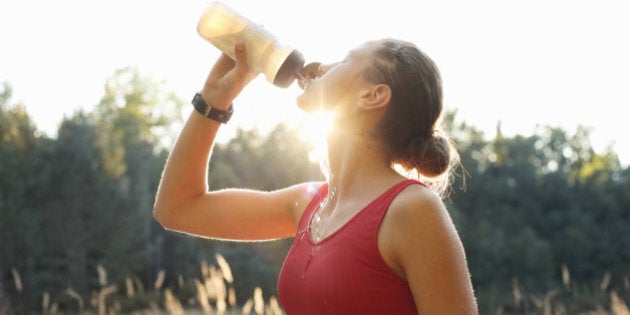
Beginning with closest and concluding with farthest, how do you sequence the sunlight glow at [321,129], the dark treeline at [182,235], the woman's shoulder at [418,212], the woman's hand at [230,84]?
the woman's shoulder at [418,212] < the sunlight glow at [321,129] < the woman's hand at [230,84] < the dark treeline at [182,235]

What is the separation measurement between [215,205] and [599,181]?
141 feet

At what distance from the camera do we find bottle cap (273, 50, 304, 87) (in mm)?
2396

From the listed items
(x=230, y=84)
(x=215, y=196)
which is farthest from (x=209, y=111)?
(x=215, y=196)

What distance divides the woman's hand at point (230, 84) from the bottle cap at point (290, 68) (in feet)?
0.26

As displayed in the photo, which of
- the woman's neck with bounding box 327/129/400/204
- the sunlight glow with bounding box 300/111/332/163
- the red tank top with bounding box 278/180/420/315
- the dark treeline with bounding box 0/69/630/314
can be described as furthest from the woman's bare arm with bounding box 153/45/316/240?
the dark treeline with bounding box 0/69/630/314

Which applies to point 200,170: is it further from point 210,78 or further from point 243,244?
point 243,244

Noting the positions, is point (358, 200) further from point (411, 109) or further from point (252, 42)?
point (252, 42)

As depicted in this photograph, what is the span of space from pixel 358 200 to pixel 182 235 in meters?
33.3

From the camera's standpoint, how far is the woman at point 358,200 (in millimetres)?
1701

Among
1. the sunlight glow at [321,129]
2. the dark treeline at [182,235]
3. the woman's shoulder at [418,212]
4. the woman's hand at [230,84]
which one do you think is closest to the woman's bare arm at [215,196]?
the woman's hand at [230,84]

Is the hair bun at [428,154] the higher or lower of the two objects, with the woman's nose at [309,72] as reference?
lower

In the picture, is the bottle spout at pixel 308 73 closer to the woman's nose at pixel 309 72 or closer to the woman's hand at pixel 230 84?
the woman's nose at pixel 309 72

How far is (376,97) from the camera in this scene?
1935 mm

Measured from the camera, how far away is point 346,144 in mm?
2025
